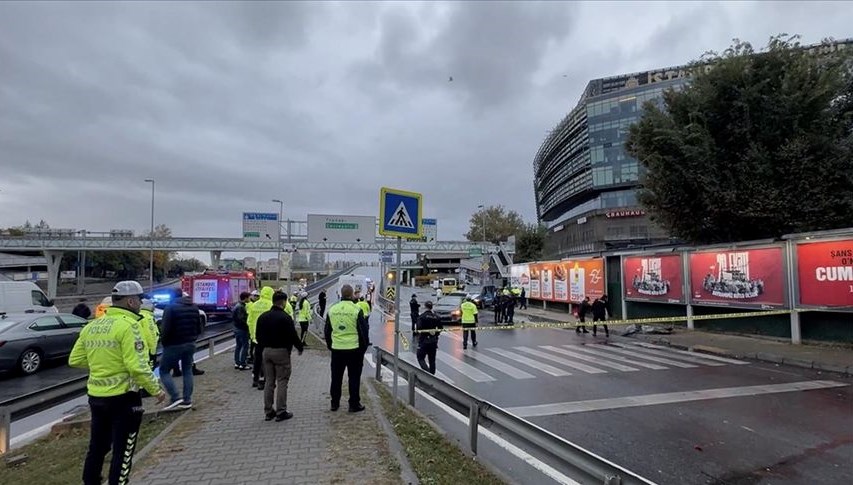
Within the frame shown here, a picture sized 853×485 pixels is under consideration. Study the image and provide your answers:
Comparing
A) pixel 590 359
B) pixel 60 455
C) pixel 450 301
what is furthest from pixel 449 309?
pixel 60 455

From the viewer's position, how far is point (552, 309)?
3203 cm

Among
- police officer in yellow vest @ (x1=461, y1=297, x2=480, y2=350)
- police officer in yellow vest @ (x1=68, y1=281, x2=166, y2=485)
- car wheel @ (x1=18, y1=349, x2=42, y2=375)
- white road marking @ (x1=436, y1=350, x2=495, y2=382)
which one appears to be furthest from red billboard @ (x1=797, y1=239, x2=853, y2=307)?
car wheel @ (x1=18, y1=349, x2=42, y2=375)

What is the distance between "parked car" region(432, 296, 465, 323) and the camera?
24078 mm

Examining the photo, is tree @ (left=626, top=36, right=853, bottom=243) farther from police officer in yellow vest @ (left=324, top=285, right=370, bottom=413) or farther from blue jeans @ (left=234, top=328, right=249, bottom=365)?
blue jeans @ (left=234, top=328, right=249, bottom=365)

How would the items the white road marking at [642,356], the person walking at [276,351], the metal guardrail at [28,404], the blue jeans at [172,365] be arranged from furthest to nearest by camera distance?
the white road marking at [642,356] < the blue jeans at [172,365] < the person walking at [276,351] < the metal guardrail at [28,404]

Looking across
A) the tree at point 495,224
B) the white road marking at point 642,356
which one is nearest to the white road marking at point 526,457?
the white road marking at point 642,356

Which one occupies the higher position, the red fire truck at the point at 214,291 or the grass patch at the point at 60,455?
the red fire truck at the point at 214,291

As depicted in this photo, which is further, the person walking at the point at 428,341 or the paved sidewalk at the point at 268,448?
the person walking at the point at 428,341

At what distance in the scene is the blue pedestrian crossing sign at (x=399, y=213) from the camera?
6664 mm

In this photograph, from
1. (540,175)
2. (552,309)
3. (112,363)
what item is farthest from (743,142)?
(540,175)

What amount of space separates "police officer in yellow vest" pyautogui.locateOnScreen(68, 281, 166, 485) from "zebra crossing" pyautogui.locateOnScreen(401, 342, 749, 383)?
23.2 feet

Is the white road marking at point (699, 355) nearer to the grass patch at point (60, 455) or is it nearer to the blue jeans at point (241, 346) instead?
the blue jeans at point (241, 346)

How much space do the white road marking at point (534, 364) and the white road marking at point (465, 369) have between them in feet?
4.76

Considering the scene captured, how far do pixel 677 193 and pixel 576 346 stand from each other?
9.69 m
